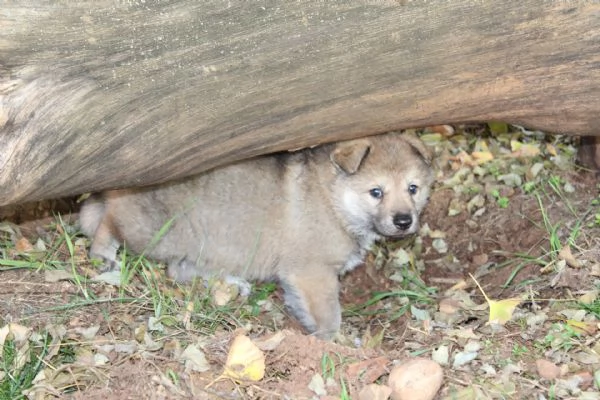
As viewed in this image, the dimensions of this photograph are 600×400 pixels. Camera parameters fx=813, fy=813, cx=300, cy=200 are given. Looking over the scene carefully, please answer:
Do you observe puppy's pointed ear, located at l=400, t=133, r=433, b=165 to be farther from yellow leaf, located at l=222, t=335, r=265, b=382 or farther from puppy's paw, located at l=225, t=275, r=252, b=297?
yellow leaf, located at l=222, t=335, r=265, b=382

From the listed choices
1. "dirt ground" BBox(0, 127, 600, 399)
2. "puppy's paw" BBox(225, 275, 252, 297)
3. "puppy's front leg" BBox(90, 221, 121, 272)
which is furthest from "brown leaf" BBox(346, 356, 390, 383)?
"puppy's front leg" BBox(90, 221, 121, 272)

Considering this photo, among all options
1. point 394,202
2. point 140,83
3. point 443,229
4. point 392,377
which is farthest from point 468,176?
point 140,83

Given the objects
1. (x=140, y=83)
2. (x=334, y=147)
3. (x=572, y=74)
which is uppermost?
(x=140, y=83)

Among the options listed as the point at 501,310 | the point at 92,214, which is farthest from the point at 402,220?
the point at 92,214

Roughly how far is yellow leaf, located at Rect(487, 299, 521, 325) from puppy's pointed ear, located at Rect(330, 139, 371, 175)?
93 centimetres

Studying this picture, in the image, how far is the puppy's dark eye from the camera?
413 centimetres

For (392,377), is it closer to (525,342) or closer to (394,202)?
(525,342)

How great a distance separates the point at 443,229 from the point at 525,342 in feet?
4.79

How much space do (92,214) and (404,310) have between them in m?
1.64

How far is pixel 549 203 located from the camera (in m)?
4.45

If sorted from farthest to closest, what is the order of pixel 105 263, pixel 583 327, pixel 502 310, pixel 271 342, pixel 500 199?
pixel 500 199, pixel 105 263, pixel 502 310, pixel 583 327, pixel 271 342

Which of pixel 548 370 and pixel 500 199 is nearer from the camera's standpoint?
pixel 548 370

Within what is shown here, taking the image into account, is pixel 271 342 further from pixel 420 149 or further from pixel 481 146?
pixel 481 146

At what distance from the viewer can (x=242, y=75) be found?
298 centimetres
